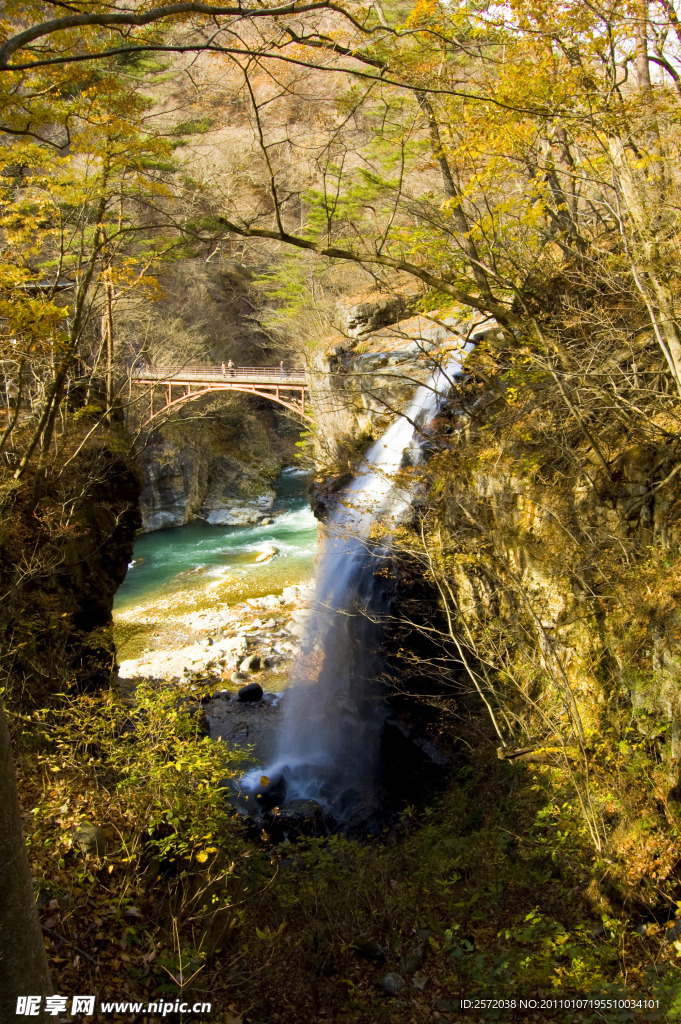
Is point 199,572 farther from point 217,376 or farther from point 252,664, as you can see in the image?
point 217,376

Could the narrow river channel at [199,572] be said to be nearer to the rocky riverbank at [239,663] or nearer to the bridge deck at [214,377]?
the rocky riverbank at [239,663]

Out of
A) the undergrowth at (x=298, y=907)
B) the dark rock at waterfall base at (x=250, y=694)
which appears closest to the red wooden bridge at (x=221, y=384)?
the dark rock at waterfall base at (x=250, y=694)

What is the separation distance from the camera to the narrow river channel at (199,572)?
14445 millimetres

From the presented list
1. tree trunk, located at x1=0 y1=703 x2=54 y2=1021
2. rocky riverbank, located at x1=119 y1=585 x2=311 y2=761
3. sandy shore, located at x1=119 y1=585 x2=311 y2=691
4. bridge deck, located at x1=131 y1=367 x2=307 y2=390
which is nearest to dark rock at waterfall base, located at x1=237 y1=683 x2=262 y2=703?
rocky riverbank, located at x1=119 y1=585 x2=311 y2=761

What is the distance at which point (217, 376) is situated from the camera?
70.9 feet

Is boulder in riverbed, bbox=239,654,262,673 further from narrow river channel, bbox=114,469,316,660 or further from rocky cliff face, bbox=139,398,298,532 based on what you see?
rocky cliff face, bbox=139,398,298,532

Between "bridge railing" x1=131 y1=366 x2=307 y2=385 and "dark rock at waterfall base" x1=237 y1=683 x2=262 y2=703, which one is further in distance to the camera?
"bridge railing" x1=131 y1=366 x2=307 y2=385

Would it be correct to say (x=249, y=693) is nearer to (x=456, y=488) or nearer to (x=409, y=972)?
(x=456, y=488)

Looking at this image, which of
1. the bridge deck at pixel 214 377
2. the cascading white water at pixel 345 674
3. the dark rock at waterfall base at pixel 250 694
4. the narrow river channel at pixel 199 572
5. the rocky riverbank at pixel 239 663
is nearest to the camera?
the cascading white water at pixel 345 674

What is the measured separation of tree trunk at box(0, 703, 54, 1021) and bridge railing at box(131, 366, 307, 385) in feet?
52.2

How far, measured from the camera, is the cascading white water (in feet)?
28.9

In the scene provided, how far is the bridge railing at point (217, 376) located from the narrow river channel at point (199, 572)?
18.3 feet

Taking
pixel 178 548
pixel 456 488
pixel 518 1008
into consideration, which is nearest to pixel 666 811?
pixel 518 1008

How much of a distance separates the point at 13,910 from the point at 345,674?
8.74 metres
